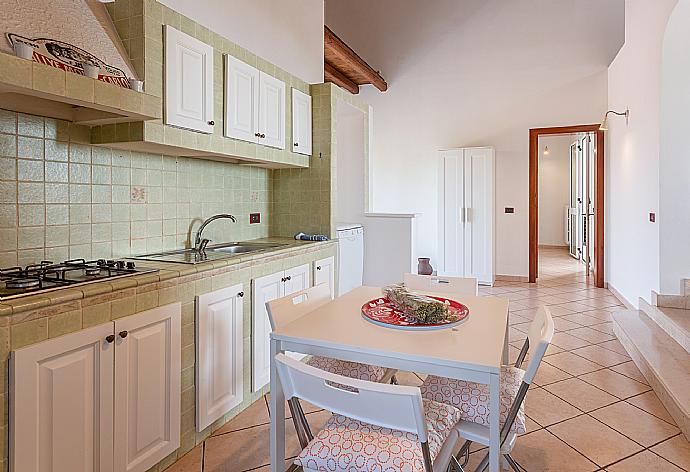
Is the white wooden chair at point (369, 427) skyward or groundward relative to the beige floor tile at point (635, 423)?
skyward

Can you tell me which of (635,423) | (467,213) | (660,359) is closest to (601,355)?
(660,359)

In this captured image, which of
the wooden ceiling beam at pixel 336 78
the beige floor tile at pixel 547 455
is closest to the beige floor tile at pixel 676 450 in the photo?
the beige floor tile at pixel 547 455

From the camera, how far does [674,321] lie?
3459 millimetres

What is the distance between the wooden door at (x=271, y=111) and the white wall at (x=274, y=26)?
512 mm

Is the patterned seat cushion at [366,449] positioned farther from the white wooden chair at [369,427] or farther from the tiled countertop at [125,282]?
the tiled countertop at [125,282]

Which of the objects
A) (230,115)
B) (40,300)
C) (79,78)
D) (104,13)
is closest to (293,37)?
(230,115)

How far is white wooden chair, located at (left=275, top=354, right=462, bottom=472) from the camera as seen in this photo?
118 centimetres

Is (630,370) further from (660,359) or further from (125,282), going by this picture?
(125,282)

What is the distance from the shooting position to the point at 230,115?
2703mm

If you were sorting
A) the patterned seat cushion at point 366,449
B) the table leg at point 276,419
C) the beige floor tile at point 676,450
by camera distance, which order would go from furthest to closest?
the beige floor tile at point 676,450
the table leg at point 276,419
the patterned seat cushion at point 366,449

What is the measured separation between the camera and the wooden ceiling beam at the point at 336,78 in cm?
614

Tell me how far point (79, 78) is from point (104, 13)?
2.13ft

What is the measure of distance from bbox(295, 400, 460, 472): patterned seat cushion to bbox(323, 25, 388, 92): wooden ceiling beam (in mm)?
4493

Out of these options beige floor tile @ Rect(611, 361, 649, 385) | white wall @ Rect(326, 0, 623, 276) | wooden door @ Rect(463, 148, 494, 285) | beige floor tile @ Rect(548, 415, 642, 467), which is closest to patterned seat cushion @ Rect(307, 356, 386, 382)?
beige floor tile @ Rect(548, 415, 642, 467)
